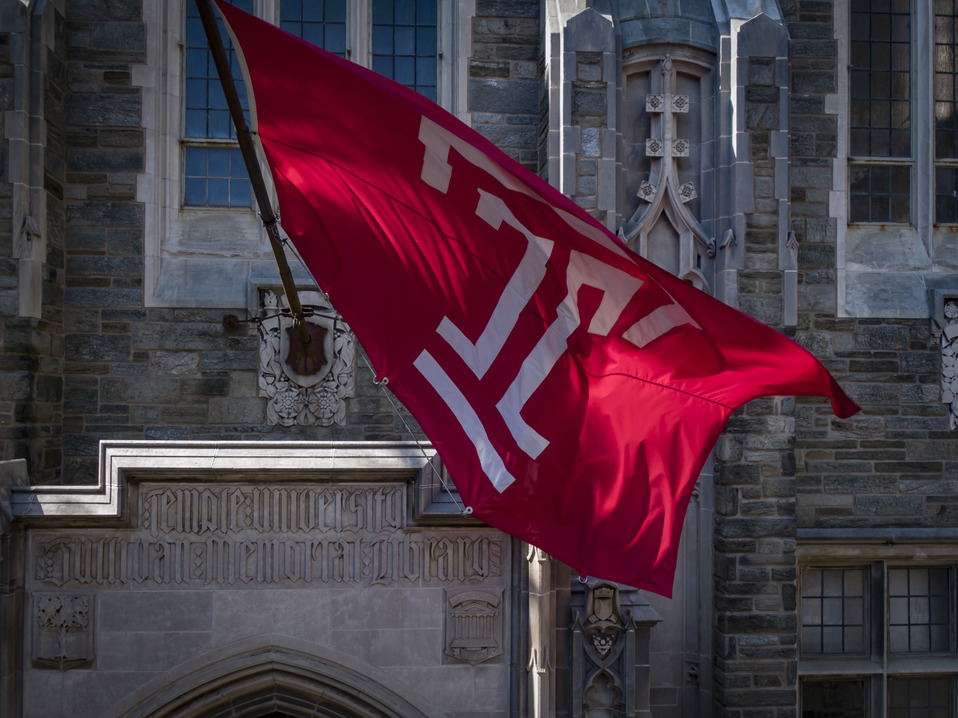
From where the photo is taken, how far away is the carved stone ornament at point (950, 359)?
7234 mm

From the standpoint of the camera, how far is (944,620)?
24.3ft

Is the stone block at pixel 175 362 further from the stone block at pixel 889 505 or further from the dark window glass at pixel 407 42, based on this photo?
the stone block at pixel 889 505

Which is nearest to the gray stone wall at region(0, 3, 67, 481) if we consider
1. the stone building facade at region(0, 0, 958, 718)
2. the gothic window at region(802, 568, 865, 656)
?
the stone building facade at region(0, 0, 958, 718)

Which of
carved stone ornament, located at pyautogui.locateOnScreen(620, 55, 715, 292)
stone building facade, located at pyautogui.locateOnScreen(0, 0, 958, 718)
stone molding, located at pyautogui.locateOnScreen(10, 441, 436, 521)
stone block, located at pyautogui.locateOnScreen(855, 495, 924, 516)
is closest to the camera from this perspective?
stone molding, located at pyautogui.locateOnScreen(10, 441, 436, 521)

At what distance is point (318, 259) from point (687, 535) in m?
4.62

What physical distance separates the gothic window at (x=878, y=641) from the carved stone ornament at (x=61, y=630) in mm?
5959

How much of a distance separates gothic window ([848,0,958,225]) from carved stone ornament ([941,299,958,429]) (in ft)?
3.17

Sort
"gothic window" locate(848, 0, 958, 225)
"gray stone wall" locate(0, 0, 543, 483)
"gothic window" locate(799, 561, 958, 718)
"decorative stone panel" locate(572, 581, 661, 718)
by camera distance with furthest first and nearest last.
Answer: "gothic window" locate(848, 0, 958, 225), "gothic window" locate(799, 561, 958, 718), "gray stone wall" locate(0, 0, 543, 483), "decorative stone panel" locate(572, 581, 661, 718)

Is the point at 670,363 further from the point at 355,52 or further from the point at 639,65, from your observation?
the point at 355,52

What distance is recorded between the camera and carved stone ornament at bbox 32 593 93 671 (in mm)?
3953

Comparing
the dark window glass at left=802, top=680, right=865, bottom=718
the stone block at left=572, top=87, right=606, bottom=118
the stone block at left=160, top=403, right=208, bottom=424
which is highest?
the stone block at left=572, top=87, right=606, bottom=118

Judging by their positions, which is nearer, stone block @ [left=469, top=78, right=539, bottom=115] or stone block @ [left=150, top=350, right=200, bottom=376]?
stone block @ [left=150, top=350, right=200, bottom=376]

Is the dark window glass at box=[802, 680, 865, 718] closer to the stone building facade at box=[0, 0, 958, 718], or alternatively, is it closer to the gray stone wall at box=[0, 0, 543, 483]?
the stone building facade at box=[0, 0, 958, 718]

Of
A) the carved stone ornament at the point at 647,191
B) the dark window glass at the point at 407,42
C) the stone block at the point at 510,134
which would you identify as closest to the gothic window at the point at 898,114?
the carved stone ornament at the point at 647,191
